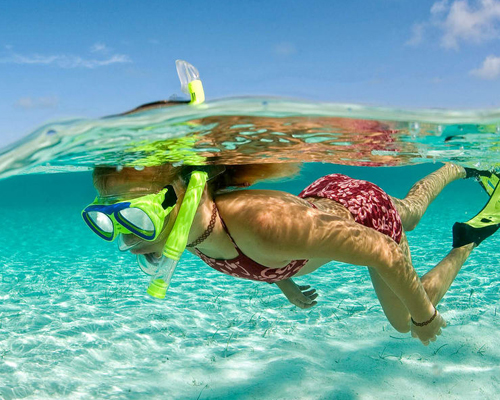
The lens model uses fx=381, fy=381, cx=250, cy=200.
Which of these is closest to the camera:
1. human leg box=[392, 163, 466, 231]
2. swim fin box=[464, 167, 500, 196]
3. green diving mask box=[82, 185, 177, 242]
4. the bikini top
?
green diving mask box=[82, 185, 177, 242]

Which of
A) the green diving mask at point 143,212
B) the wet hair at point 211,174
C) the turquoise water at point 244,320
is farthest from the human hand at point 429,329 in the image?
the green diving mask at point 143,212

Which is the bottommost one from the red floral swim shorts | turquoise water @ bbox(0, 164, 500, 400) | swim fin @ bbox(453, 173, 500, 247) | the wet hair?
turquoise water @ bbox(0, 164, 500, 400)

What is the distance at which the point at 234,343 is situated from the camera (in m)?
6.29

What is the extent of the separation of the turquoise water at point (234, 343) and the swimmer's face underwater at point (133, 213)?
112cm

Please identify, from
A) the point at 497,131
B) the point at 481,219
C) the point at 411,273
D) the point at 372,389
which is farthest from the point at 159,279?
the point at 497,131

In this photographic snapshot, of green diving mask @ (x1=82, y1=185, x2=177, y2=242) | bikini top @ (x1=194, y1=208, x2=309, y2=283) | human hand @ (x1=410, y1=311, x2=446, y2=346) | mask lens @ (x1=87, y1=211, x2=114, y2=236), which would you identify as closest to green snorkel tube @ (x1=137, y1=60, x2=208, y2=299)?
green diving mask @ (x1=82, y1=185, x2=177, y2=242)

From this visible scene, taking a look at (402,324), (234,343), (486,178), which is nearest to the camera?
(402,324)

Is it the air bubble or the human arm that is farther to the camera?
the air bubble

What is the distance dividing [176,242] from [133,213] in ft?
1.30

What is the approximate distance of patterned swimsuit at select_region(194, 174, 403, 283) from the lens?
3.74m

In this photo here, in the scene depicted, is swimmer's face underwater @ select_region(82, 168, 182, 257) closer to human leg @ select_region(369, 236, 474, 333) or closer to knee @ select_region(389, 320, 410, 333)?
human leg @ select_region(369, 236, 474, 333)

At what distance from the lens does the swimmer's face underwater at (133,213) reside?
2926mm

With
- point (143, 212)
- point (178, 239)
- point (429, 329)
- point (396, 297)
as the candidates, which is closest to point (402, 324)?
point (396, 297)

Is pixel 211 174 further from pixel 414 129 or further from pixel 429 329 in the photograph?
pixel 414 129
